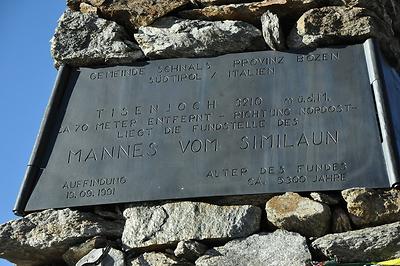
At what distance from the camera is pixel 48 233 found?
14.0ft

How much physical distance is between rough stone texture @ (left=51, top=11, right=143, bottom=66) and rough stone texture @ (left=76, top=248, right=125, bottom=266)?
1.41 metres

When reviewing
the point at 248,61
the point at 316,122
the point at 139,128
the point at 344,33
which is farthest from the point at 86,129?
the point at 344,33

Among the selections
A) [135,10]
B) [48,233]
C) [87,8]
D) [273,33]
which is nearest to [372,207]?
[273,33]

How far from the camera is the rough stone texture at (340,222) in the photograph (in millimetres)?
3975

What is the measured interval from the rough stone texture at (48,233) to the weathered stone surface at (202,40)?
1.27 m

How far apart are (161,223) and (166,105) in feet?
2.83

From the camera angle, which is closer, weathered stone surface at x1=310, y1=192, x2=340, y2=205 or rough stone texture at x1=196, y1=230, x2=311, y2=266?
rough stone texture at x1=196, y1=230, x2=311, y2=266

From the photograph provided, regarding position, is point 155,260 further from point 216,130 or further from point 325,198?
point 325,198

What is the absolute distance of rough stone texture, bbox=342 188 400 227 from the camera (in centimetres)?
394

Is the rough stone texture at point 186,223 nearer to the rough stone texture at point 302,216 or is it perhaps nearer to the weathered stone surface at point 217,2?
the rough stone texture at point 302,216

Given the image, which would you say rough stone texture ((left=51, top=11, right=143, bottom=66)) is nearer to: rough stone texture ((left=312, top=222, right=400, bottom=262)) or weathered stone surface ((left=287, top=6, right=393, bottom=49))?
weathered stone surface ((left=287, top=6, right=393, bottom=49))

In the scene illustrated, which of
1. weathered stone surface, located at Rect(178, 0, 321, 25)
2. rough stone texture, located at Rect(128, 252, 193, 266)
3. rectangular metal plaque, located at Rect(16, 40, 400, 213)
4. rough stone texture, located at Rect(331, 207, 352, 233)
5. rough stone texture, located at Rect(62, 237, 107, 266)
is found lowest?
rough stone texture, located at Rect(128, 252, 193, 266)

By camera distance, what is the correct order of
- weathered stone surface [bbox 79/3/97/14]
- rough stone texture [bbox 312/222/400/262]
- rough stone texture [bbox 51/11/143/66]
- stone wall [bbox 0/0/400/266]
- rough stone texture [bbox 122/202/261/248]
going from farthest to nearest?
weathered stone surface [bbox 79/3/97/14] → rough stone texture [bbox 51/11/143/66] → rough stone texture [bbox 122/202/261/248] → stone wall [bbox 0/0/400/266] → rough stone texture [bbox 312/222/400/262]

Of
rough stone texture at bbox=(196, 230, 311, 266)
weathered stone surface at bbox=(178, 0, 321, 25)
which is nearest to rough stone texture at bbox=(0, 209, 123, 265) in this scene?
rough stone texture at bbox=(196, 230, 311, 266)
